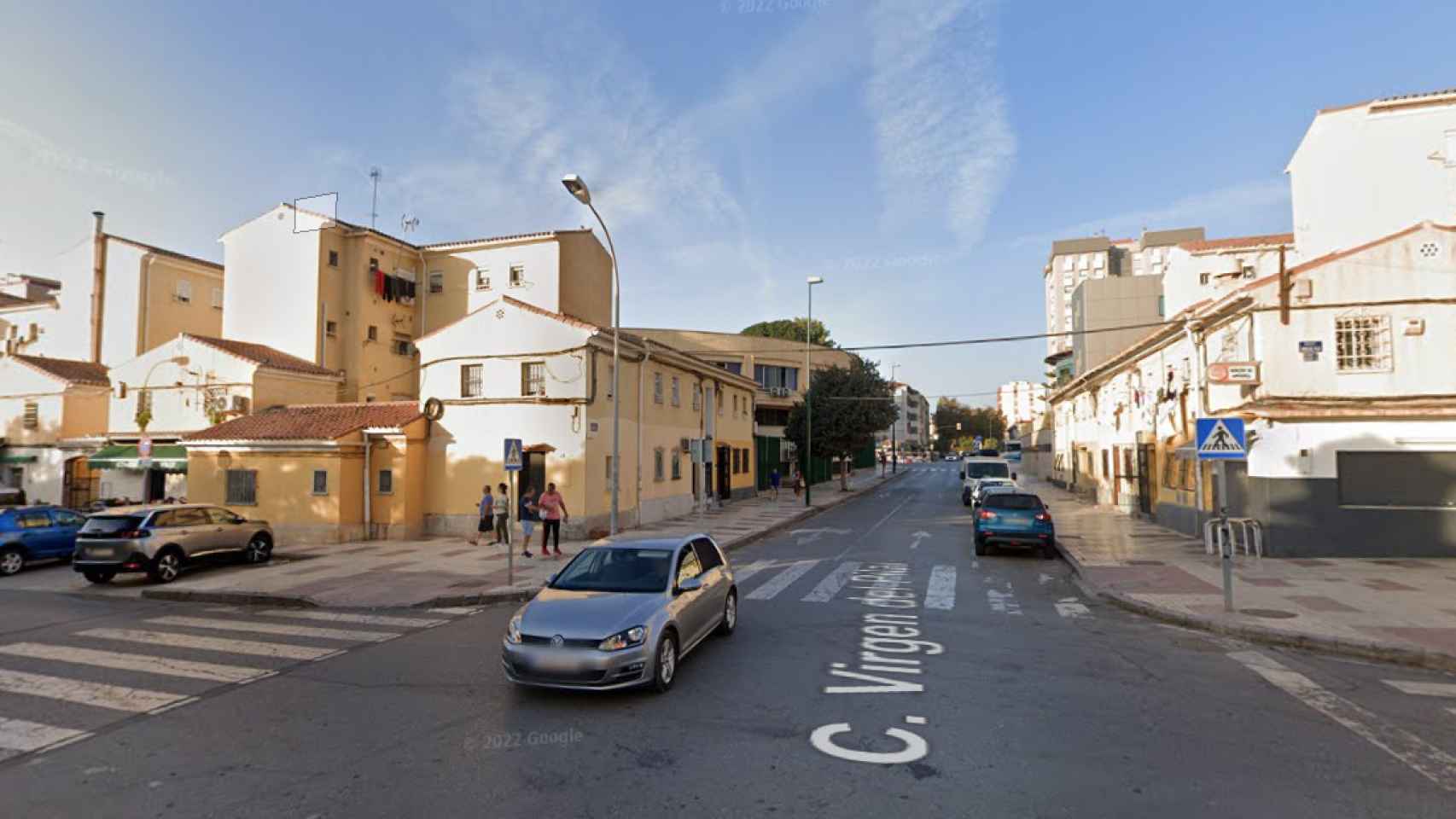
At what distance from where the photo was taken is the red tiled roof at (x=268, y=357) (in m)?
25.3

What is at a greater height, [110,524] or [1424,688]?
[110,524]

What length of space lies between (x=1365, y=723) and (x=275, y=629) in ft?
41.6

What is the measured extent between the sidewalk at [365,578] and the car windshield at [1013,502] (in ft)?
21.8

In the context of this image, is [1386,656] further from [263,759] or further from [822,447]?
[822,447]

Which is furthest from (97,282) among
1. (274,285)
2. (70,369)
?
(274,285)

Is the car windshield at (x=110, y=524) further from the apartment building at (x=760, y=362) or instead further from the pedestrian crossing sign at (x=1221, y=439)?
the apartment building at (x=760, y=362)

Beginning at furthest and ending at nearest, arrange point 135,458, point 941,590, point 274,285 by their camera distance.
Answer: point 274,285 < point 135,458 < point 941,590

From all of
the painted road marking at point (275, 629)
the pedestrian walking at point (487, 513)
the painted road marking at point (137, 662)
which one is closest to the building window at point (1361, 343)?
the painted road marking at point (275, 629)

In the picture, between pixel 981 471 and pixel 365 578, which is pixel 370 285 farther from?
pixel 981 471

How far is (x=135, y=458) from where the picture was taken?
80.1ft

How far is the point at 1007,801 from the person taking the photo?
4.68m

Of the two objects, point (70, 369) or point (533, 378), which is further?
point (70, 369)

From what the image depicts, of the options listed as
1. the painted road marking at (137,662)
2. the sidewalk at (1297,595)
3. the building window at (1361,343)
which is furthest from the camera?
the building window at (1361,343)

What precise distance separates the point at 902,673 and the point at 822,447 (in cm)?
3197
